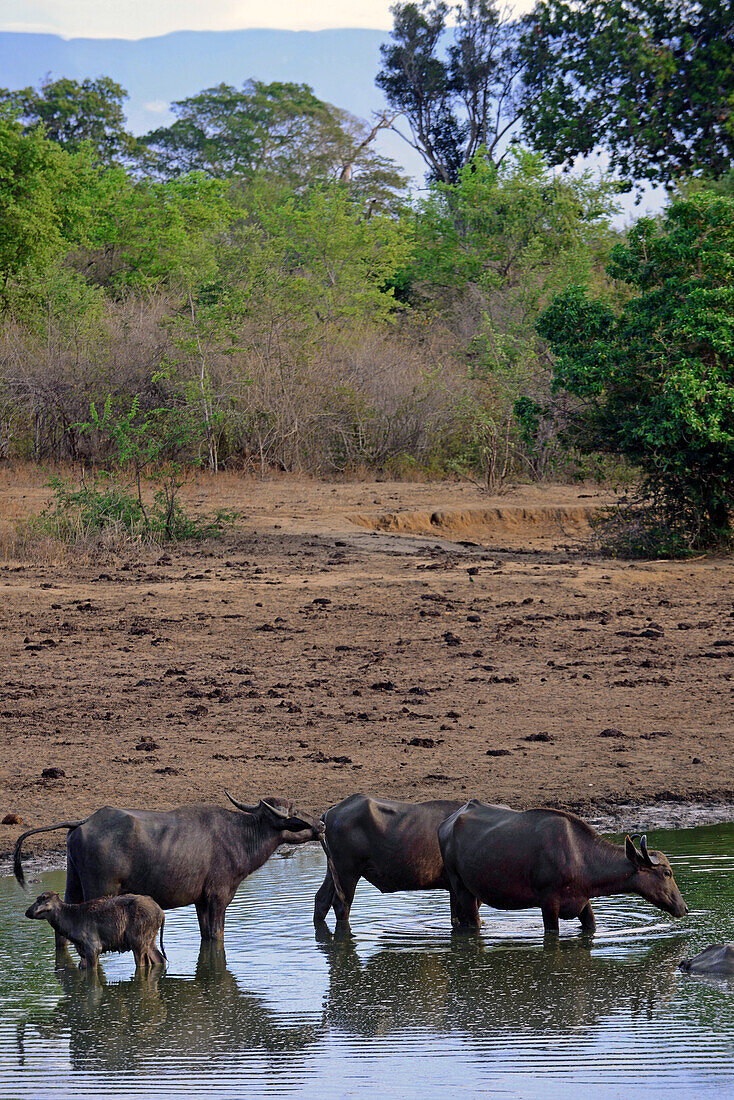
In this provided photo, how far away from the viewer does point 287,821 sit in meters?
5.47

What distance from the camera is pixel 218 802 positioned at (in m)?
7.50

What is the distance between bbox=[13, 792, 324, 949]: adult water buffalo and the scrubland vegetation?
11.7 m

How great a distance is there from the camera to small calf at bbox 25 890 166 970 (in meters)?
4.93

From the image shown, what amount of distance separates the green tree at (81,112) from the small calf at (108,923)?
44079mm

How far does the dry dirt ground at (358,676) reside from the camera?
316 inches

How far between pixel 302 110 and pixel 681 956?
5586cm

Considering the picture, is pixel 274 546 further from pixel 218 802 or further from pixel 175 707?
pixel 218 802

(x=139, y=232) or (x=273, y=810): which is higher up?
(x=139, y=232)

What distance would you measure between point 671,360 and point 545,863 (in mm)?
12541

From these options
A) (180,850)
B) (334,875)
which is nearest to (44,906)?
(180,850)

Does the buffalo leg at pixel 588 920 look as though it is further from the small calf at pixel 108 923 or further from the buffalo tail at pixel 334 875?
the small calf at pixel 108 923

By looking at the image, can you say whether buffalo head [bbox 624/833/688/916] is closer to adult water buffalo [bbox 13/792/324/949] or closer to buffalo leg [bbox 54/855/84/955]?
adult water buffalo [bbox 13/792/324/949]

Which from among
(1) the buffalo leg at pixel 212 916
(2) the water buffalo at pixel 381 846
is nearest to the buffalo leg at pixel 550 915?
(2) the water buffalo at pixel 381 846

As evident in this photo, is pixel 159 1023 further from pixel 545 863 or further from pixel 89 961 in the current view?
pixel 545 863
